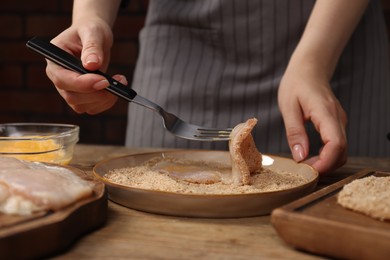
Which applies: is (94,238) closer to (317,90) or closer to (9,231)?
(9,231)

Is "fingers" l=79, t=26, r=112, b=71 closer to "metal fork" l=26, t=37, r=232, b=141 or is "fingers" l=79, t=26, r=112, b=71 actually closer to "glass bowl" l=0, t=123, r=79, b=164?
"metal fork" l=26, t=37, r=232, b=141

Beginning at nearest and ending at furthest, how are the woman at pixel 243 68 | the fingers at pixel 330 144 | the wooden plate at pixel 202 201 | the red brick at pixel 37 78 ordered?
the wooden plate at pixel 202 201
the fingers at pixel 330 144
the woman at pixel 243 68
the red brick at pixel 37 78

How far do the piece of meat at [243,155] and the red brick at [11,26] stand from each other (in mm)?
1977

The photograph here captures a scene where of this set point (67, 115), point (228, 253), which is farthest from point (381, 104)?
point (67, 115)

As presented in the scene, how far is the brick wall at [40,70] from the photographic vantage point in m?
2.51

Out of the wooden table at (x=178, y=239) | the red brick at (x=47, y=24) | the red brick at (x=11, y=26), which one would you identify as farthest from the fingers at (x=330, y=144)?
the red brick at (x=11, y=26)

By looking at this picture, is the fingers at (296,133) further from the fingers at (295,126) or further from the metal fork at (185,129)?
the metal fork at (185,129)

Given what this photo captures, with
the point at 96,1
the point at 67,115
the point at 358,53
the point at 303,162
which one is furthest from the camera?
the point at 67,115

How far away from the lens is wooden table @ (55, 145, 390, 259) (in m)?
0.58

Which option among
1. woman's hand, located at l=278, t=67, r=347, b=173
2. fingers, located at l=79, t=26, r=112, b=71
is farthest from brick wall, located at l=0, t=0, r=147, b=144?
woman's hand, located at l=278, t=67, r=347, b=173

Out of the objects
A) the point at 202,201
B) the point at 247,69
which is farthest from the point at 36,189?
the point at 247,69

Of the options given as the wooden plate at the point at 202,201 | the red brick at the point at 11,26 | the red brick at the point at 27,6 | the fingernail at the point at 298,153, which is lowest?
the wooden plate at the point at 202,201

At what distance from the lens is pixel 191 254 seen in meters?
0.58

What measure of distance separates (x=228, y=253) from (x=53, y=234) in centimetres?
19
